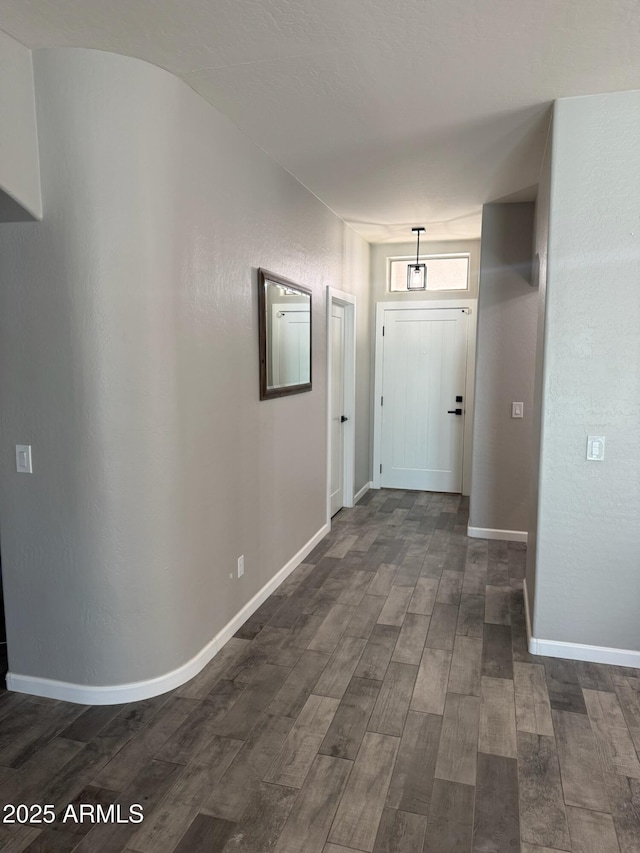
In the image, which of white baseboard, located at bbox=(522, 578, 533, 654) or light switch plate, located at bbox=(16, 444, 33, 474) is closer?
light switch plate, located at bbox=(16, 444, 33, 474)

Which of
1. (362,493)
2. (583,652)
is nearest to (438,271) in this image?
(362,493)

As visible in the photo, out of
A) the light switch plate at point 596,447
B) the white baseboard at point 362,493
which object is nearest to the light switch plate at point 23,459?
the light switch plate at point 596,447

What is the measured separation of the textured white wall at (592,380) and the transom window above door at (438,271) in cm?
346

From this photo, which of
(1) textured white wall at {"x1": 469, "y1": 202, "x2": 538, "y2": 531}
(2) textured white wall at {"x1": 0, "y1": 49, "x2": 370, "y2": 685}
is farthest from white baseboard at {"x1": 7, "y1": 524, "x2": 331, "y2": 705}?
(1) textured white wall at {"x1": 469, "y1": 202, "x2": 538, "y2": 531}

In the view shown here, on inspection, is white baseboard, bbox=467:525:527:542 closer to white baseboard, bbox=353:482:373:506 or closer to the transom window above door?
white baseboard, bbox=353:482:373:506

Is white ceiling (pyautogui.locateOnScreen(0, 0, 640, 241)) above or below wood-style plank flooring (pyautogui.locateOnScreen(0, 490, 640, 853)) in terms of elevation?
above

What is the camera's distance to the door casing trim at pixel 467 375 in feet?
20.1

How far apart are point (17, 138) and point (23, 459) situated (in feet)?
4.05

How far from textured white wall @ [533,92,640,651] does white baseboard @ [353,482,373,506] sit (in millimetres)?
3082

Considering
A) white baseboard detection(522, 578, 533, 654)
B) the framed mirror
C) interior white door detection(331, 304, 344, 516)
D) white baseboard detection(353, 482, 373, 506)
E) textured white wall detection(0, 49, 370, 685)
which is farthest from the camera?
white baseboard detection(353, 482, 373, 506)

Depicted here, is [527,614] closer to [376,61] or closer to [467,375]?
[376,61]

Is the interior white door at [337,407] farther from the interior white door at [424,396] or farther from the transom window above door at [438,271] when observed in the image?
the transom window above door at [438,271]

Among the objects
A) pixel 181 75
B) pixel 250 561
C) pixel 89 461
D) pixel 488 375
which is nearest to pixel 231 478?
pixel 250 561

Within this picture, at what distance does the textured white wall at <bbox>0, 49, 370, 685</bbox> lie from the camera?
229 centimetres
